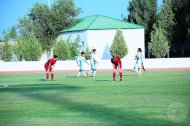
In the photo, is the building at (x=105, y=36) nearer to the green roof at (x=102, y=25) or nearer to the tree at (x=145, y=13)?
the green roof at (x=102, y=25)

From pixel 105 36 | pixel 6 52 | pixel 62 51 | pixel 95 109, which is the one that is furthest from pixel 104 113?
pixel 105 36

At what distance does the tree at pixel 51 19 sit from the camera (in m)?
65.7

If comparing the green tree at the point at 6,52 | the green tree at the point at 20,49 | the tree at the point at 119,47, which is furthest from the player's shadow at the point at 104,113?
the green tree at the point at 6,52

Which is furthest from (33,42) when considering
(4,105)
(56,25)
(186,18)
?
(4,105)

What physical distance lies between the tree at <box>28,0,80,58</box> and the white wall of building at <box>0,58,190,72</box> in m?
25.4

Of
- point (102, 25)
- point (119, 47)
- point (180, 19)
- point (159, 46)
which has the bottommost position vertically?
point (119, 47)

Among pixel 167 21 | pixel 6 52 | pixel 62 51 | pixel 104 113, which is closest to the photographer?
pixel 104 113

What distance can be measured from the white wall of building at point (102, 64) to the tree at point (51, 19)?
83.4 feet

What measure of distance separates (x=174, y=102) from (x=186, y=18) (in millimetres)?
48081

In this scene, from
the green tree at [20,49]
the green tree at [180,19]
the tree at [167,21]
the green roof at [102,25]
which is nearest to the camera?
the green tree at [20,49]

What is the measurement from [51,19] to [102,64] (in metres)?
27.8

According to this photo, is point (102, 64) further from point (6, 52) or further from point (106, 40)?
point (6, 52)

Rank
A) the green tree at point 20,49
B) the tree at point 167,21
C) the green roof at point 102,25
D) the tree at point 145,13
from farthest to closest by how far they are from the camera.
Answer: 1. the tree at point 145,13
2. the tree at point 167,21
3. the green roof at point 102,25
4. the green tree at point 20,49

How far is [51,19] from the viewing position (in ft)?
217
